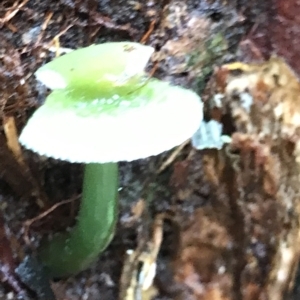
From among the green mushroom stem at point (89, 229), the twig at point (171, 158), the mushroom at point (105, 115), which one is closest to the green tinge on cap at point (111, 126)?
the mushroom at point (105, 115)

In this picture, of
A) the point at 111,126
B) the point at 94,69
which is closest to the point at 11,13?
the point at 94,69

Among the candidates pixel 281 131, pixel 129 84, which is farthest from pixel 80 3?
pixel 281 131

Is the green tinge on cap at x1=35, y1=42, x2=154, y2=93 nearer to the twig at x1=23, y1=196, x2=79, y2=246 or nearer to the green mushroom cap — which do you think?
the green mushroom cap

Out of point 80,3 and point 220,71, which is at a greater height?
point 80,3

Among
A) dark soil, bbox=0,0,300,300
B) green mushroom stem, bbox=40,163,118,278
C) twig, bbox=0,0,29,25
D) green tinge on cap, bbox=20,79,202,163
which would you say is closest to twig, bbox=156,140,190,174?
dark soil, bbox=0,0,300,300

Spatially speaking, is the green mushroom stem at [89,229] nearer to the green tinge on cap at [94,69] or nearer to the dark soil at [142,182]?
the dark soil at [142,182]

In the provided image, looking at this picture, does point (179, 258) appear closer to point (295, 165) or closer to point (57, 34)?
point (295, 165)
